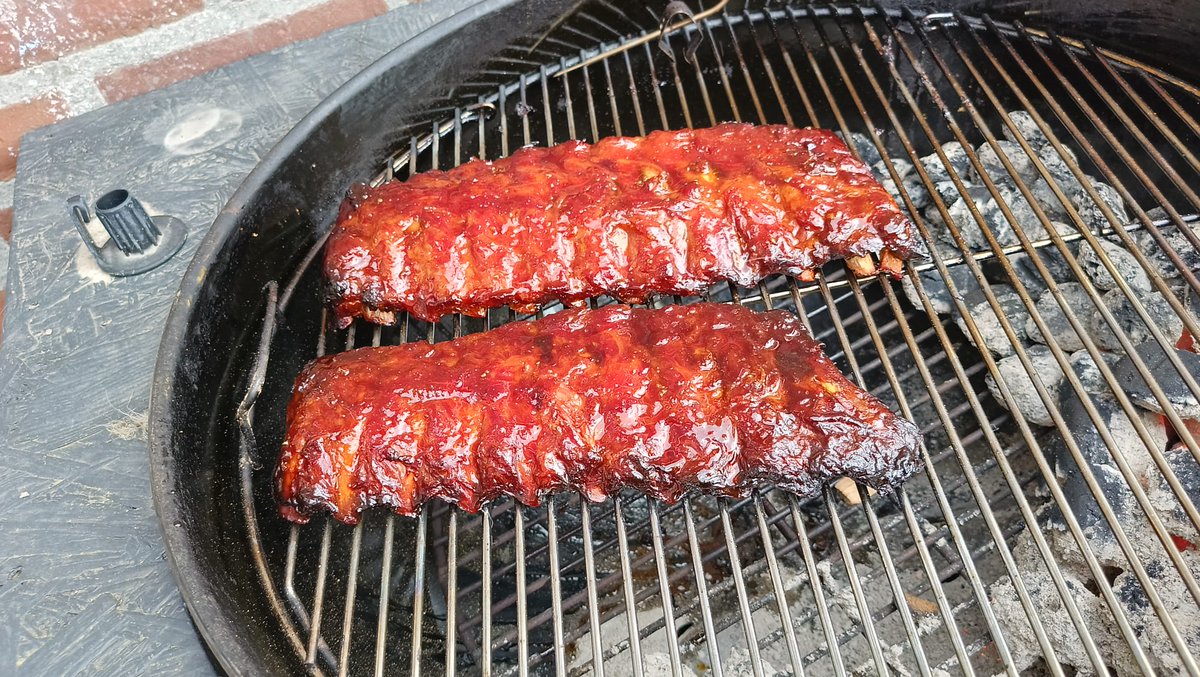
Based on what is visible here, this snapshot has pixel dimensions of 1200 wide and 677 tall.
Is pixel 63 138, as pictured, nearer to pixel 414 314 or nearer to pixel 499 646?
pixel 414 314

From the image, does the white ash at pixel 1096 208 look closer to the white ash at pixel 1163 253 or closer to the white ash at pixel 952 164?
the white ash at pixel 1163 253

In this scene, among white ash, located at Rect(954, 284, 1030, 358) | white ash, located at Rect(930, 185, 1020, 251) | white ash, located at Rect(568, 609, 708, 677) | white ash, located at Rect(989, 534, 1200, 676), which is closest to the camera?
white ash, located at Rect(989, 534, 1200, 676)

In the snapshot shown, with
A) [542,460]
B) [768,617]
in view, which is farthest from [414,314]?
[768,617]

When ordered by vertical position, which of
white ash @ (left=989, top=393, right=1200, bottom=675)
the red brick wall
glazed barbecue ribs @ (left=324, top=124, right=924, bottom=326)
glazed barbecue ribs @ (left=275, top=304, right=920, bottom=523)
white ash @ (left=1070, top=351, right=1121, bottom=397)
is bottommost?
white ash @ (left=989, top=393, right=1200, bottom=675)

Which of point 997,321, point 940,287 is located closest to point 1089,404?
point 997,321

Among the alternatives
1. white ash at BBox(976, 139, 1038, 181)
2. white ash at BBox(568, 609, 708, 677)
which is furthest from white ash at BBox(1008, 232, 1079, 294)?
white ash at BBox(568, 609, 708, 677)

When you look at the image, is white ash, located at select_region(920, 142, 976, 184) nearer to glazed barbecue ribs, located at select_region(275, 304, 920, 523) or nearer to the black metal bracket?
glazed barbecue ribs, located at select_region(275, 304, 920, 523)
